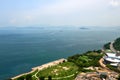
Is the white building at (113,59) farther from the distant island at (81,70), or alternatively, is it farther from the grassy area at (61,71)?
the grassy area at (61,71)

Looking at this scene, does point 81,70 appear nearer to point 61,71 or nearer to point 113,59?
point 61,71

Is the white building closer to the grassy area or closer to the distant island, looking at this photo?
the distant island

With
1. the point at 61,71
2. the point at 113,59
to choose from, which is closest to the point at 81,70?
the point at 61,71

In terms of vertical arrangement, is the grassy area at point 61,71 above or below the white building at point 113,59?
below

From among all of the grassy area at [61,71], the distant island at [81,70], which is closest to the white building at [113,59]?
the distant island at [81,70]

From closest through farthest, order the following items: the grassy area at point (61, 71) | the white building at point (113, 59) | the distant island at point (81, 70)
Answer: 1. the distant island at point (81, 70)
2. the grassy area at point (61, 71)
3. the white building at point (113, 59)

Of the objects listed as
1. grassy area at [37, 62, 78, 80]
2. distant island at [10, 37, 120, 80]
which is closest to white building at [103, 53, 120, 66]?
distant island at [10, 37, 120, 80]

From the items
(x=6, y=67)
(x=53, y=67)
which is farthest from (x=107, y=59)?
(x=6, y=67)

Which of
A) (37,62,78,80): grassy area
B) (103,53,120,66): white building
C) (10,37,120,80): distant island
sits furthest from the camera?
(103,53,120,66): white building
